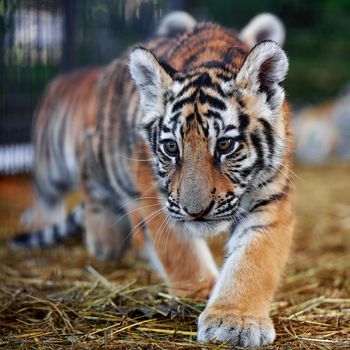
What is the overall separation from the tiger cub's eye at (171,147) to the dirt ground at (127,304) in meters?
0.54

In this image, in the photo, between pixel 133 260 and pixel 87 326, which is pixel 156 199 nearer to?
pixel 87 326

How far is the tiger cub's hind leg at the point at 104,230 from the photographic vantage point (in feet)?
14.7

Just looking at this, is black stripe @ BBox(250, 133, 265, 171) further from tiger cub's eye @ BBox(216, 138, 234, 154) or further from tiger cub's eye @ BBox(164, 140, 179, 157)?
tiger cub's eye @ BBox(164, 140, 179, 157)

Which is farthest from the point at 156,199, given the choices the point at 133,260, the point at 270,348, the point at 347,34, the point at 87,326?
the point at 347,34

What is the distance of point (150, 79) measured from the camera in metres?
3.01

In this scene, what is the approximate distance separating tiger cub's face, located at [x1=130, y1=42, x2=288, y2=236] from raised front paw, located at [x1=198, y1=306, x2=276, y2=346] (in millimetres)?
330

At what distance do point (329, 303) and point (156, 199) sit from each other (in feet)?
2.72

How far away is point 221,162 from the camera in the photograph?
2674 mm

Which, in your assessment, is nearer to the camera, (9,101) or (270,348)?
(270,348)

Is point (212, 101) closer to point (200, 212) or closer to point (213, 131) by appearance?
point (213, 131)

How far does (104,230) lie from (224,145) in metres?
1.95

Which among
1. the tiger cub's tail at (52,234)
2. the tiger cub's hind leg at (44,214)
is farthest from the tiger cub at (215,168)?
the tiger cub's hind leg at (44,214)

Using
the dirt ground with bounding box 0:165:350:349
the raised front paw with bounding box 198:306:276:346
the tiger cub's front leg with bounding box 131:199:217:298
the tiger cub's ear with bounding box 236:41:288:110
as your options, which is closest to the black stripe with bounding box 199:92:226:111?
the tiger cub's ear with bounding box 236:41:288:110

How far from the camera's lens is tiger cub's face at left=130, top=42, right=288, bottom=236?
8.65 feet
